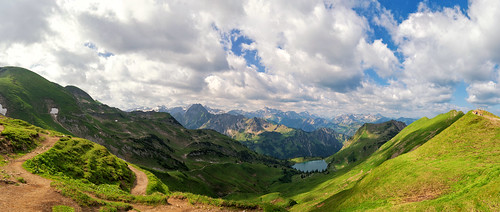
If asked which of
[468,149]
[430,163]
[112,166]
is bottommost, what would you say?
[112,166]

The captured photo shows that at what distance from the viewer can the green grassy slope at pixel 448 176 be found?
26.3 metres

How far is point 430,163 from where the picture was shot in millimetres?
45750

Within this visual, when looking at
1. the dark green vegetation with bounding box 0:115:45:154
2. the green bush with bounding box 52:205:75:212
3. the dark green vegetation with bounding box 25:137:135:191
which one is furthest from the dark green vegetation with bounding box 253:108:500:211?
the dark green vegetation with bounding box 0:115:45:154

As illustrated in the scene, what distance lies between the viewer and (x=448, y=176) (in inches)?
1406

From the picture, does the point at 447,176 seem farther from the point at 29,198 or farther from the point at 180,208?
the point at 29,198

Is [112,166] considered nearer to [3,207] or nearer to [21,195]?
[21,195]

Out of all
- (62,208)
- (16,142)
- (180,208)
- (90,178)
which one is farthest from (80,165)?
(180,208)

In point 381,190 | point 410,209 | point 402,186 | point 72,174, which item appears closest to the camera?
point 410,209

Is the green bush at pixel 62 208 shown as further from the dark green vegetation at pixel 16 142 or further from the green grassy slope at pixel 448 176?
the green grassy slope at pixel 448 176

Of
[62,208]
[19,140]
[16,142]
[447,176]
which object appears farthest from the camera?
[19,140]

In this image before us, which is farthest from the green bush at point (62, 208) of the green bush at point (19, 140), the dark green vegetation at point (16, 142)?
the green bush at point (19, 140)

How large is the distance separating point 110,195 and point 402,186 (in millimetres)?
53199

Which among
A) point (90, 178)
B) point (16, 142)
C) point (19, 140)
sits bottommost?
point (90, 178)

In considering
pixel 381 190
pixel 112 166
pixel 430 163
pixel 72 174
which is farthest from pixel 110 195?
pixel 430 163
